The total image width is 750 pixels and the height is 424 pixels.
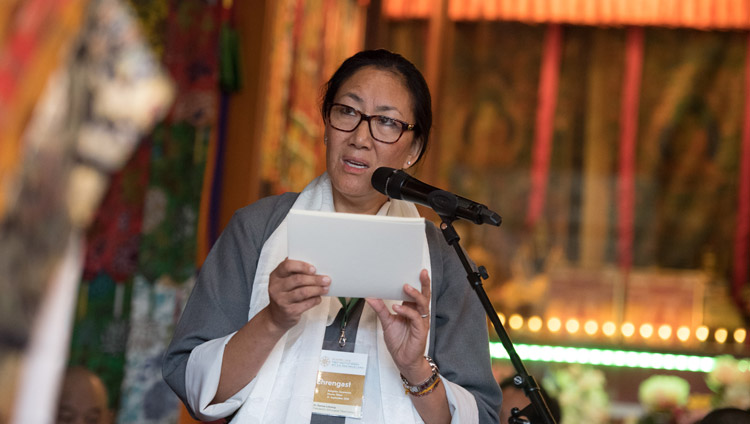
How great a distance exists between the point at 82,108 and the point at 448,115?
3281mm

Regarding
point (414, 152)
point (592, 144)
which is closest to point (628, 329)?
point (592, 144)

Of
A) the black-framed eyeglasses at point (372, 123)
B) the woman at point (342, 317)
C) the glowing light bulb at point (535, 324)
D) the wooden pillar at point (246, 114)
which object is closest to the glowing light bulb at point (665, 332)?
the glowing light bulb at point (535, 324)

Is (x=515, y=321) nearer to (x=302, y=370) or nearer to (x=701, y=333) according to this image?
(x=701, y=333)

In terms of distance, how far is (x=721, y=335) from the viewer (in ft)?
16.0

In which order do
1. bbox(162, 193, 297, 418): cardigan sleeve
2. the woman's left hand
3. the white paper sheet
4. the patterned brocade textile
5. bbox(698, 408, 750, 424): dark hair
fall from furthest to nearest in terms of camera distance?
1. the patterned brocade textile
2. bbox(698, 408, 750, 424): dark hair
3. bbox(162, 193, 297, 418): cardigan sleeve
4. the woman's left hand
5. the white paper sheet

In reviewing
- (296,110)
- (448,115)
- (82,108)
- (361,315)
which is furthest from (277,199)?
(448,115)

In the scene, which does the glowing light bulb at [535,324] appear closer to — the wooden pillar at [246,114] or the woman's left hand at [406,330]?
the wooden pillar at [246,114]

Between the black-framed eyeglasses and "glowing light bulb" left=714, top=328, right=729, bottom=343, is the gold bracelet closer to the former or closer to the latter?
the black-framed eyeglasses

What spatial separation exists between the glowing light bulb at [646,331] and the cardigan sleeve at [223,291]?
369cm

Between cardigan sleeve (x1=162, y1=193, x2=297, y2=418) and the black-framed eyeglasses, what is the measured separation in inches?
8.2

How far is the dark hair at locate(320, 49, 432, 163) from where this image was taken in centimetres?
172

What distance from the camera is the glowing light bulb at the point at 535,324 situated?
16.3 feet

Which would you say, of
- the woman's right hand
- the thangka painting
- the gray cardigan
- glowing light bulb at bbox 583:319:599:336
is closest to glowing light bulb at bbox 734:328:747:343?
the thangka painting

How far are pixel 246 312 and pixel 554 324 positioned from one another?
12.0 ft
